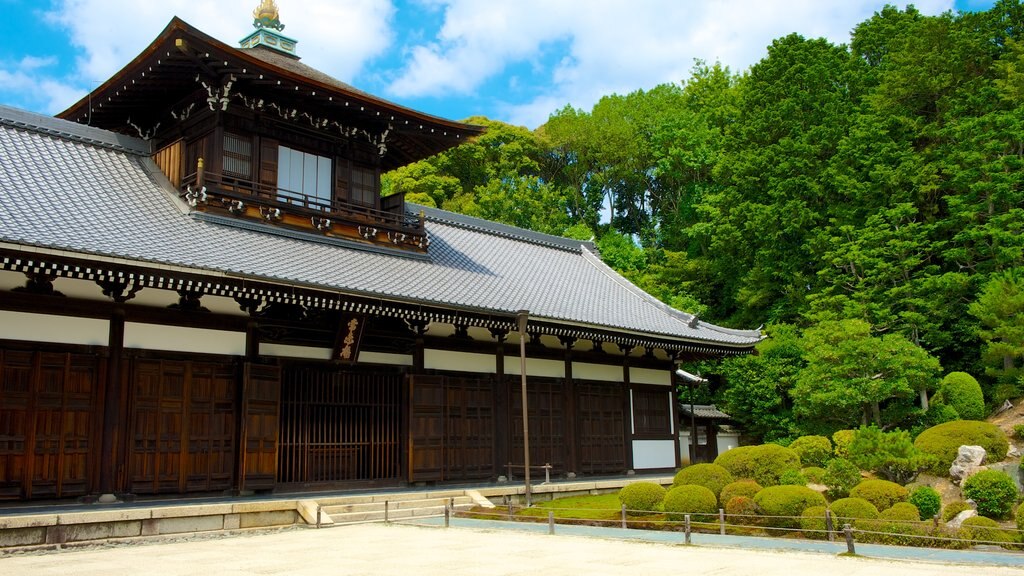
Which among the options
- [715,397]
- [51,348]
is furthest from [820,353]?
[51,348]

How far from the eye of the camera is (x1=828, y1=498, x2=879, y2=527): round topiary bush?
1118 cm

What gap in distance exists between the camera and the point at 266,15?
846 inches

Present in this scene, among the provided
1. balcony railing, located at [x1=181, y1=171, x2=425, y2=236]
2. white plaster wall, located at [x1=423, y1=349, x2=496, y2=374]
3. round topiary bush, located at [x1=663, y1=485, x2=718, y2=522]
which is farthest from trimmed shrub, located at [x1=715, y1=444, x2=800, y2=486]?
balcony railing, located at [x1=181, y1=171, x2=425, y2=236]

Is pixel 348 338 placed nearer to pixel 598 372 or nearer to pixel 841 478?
pixel 598 372

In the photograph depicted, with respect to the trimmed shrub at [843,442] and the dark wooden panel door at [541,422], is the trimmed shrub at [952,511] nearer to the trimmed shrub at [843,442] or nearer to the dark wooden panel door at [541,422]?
the trimmed shrub at [843,442]

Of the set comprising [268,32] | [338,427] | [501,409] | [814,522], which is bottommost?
[814,522]

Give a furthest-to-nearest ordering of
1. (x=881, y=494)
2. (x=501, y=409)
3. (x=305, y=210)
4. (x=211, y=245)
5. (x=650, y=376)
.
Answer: (x=650, y=376) → (x=501, y=409) → (x=305, y=210) → (x=211, y=245) → (x=881, y=494)

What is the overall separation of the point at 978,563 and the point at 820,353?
15529mm

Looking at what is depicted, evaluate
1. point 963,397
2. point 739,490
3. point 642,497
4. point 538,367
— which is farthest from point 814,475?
point 963,397

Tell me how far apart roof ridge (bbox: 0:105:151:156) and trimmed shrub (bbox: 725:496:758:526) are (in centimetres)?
1444

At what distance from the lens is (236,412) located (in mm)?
14195

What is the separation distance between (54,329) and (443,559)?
25.2 ft

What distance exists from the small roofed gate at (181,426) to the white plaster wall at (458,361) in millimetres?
4314

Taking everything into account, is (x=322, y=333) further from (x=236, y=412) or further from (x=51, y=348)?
(x=51, y=348)
